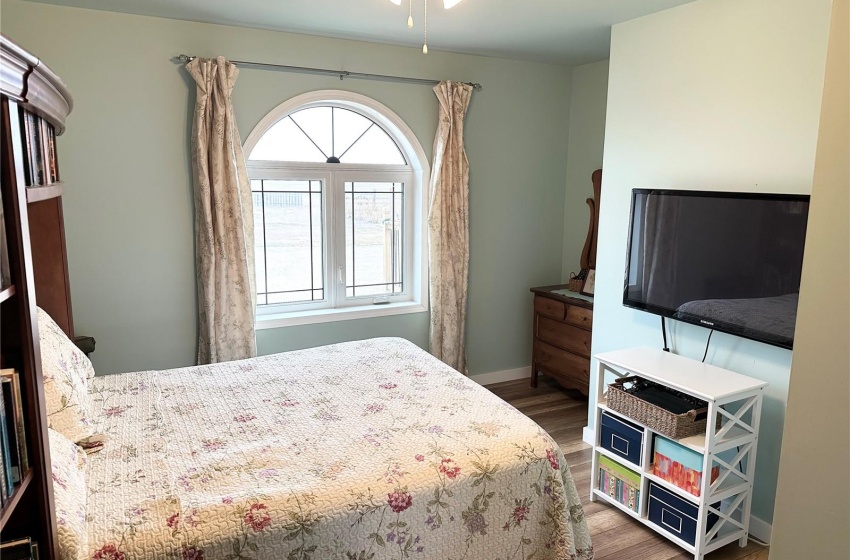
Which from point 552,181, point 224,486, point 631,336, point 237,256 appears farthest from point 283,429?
point 552,181

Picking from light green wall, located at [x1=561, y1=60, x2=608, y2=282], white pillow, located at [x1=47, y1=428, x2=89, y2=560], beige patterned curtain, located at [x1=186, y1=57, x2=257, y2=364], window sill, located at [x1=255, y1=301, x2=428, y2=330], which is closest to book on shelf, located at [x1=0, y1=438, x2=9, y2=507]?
white pillow, located at [x1=47, y1=428, x2=89, y2=560]

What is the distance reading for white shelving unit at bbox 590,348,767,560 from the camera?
7.84ft

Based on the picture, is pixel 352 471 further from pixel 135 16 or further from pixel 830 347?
pixel 135 16

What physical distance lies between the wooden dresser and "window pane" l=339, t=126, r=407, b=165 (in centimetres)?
144

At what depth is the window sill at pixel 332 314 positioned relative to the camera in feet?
12.5

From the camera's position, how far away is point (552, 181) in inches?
180

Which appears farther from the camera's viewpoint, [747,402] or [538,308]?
[538,308]

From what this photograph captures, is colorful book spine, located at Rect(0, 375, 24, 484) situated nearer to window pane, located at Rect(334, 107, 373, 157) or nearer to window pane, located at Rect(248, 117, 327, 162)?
window pane, located at Rect(248, 117, 327, 162)

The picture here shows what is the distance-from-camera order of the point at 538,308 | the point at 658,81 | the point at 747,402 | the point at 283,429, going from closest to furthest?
1. the point at 283,429
2. the point at 747,402
3. the point at 658,81
4. the point at 538,308

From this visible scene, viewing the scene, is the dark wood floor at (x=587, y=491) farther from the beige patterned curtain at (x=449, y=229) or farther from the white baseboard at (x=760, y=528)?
the beige patterned curtain at (x=449, y=229)

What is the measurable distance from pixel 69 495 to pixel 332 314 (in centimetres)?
247

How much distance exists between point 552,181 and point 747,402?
248cm

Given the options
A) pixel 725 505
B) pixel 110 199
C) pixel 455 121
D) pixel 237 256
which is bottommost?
pixel 725 505

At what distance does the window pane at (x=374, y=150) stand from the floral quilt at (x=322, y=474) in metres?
1.88
